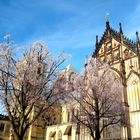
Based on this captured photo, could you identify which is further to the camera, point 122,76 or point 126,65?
point 126,65

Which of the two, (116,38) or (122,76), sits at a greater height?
(116,38)

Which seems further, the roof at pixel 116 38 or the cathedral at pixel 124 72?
the roof at pixel 116 38

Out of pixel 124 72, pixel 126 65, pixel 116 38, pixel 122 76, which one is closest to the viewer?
pixel 122 76

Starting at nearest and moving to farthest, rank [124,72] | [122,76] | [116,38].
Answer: [122,76] < [124,72] < [116,38]

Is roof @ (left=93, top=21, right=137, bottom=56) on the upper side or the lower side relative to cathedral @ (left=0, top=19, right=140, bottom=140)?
upper

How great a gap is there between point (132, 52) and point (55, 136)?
25.2 m

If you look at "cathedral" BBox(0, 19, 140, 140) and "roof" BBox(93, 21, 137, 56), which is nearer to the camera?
"cathedral" BBox(0, 19, 140, 140)

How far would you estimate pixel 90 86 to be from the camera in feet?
89.8

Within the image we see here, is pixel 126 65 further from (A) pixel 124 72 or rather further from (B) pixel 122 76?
(B) pixel 122 76

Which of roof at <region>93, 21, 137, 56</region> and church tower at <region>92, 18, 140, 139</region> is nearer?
church tower at <region>92, 18, 140, 139</region>

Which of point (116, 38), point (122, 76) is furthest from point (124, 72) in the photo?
point (116, 38)

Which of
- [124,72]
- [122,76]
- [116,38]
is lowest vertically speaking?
[122,76]

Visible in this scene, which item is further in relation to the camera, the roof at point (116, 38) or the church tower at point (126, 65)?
the roof at point (116, 38)

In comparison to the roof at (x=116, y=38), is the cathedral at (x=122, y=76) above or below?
below
